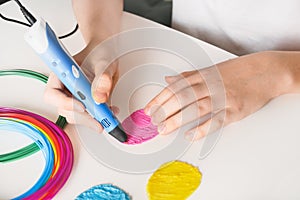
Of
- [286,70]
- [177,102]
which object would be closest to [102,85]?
[177,102]

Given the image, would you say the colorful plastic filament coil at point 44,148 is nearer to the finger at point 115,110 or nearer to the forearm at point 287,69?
the finger at point 115,110

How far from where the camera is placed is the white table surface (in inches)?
23.4

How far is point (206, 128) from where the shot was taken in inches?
25.9

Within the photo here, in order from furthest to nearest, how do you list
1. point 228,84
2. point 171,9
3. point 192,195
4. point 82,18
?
point 171,9 → point 82,18 → point 228,84 → point 192,195

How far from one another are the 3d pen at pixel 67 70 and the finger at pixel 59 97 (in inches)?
0.6

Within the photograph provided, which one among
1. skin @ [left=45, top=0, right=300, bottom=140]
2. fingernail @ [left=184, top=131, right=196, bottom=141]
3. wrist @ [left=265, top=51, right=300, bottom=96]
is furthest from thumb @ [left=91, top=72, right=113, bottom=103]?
wrist @ [left=265, top=51, right=300, bottom=96]

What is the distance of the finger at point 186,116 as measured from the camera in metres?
0.66

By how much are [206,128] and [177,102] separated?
0.18 feet

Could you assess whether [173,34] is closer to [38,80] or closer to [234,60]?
[234,60]

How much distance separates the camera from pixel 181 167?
24.4 inches

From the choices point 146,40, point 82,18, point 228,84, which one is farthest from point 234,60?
point 82,18

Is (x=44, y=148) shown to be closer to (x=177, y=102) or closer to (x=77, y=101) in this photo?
(x=77, y=101)

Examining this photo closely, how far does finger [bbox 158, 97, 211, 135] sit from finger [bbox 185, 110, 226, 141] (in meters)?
0.02

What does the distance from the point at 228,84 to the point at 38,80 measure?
29cm
